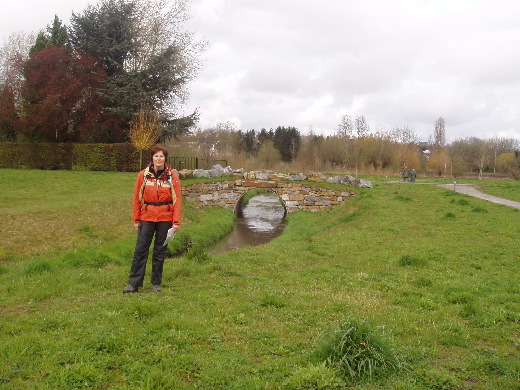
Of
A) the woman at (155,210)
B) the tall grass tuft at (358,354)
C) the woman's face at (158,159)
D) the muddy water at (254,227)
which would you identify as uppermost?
the woman's face at (158,159)

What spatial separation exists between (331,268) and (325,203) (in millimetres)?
14399

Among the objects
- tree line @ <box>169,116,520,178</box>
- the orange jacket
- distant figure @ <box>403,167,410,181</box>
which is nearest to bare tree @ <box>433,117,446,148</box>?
tree line @ <box>169,116,520,178</box>

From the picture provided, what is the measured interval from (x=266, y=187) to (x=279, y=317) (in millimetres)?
17384

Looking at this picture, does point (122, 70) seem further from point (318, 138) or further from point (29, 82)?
point (318, 138)

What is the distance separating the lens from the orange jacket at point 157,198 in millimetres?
6191

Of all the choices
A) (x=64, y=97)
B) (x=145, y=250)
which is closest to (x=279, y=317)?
(x=145, y=250)

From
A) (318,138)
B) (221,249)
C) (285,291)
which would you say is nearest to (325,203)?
(221,249)

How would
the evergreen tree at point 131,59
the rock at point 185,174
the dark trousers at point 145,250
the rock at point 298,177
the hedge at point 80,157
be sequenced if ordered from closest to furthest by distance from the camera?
the dark trousers at point 145,250 < the rock at point 185,174 < the rock at point 298,177 < the hedge at point 80,157 < the evergreen tree at point 131,59

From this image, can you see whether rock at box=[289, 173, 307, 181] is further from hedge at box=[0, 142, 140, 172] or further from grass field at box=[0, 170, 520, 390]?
grass field at box=[0, 170, 520, 390]

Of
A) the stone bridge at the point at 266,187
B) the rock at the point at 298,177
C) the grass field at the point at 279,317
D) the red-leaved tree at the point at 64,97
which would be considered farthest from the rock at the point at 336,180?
the red-leaved tree at the point at 64,97

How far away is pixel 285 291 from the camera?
20.4 ft

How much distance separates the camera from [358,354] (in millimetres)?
3611

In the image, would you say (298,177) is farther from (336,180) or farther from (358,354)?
(358,354)

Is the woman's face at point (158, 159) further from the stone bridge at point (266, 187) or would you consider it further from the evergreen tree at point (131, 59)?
the evergreen tree at point (131, 59)
